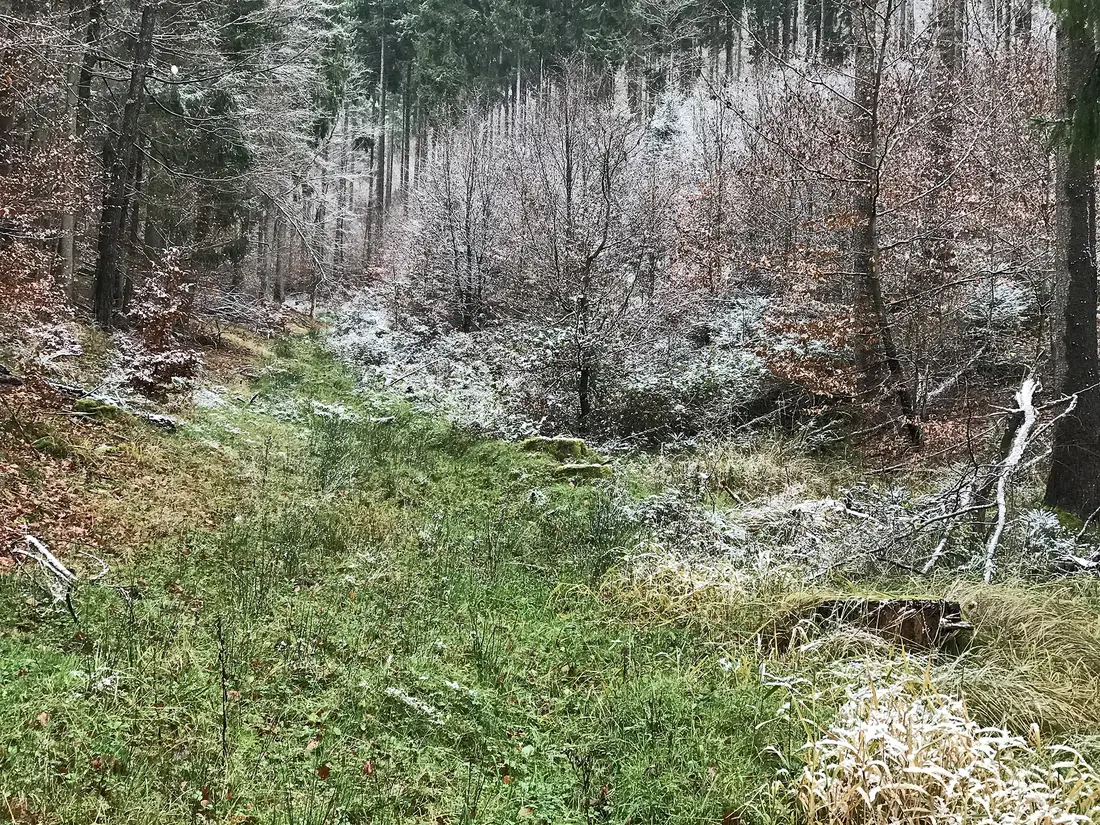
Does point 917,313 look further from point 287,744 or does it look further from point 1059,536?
point 287,744

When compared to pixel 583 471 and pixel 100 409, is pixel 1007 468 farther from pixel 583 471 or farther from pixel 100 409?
pixel 100 409

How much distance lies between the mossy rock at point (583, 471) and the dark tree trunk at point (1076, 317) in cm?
445

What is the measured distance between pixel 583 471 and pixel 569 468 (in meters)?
0.20

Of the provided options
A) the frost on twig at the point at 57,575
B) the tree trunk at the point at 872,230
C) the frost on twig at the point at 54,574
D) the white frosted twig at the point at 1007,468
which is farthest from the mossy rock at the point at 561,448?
the frost on twig at the point at 54,574

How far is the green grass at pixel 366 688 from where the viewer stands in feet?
9.50

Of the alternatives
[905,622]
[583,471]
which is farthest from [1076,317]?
[583,471]

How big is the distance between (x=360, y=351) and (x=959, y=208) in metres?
13.5

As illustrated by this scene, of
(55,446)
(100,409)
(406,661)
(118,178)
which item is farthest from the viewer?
(118,178)

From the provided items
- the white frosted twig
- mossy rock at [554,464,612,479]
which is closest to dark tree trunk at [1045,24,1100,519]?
the white frosted twig

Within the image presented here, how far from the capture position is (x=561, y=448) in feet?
30.6

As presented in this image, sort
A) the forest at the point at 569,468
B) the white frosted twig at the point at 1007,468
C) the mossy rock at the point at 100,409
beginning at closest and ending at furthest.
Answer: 1. the forest at the point at 569,468
2. the white frosted twig at the point at 1007,468
3. the mossy rock at the point at 100,409

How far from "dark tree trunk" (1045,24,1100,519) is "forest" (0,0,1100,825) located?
0.03 m

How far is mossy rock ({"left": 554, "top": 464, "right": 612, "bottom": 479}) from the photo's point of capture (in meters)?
8.34

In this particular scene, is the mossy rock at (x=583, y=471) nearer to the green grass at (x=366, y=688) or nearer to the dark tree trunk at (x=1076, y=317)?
the green grass at (x=366, y=688)
